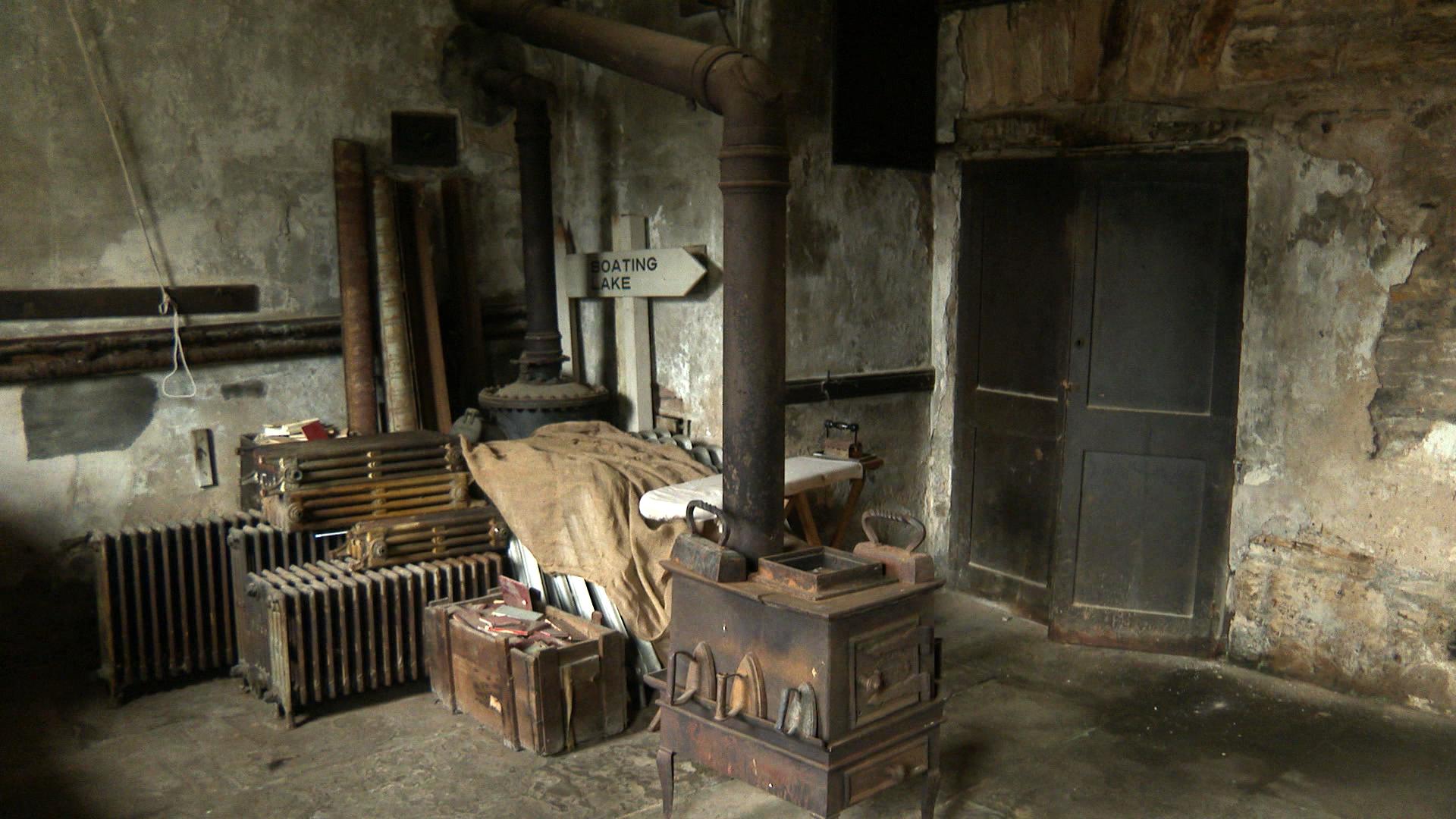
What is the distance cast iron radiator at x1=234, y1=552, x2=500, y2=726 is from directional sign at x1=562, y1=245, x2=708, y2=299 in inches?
68.5

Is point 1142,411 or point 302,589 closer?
point 302,589

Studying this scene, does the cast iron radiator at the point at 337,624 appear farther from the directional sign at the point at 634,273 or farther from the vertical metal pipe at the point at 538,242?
the directional sign at the point at 634,273

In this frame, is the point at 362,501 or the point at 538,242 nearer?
the point at 362,501

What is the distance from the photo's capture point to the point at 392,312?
603 centimetres

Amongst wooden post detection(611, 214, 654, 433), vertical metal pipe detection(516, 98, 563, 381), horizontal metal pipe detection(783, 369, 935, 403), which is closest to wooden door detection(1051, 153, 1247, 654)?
horizontal metal pipe detection(783, 369, 935, 403)

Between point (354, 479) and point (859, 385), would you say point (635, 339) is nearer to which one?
point (859, 385)

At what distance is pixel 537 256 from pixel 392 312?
0.85 metres

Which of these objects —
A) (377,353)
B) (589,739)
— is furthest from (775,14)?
(589,739)

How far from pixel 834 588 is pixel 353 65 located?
168 inches

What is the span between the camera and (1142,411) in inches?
212

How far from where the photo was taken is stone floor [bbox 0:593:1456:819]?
13.1 ft

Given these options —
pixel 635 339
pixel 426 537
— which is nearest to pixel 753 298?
pixel 426 537

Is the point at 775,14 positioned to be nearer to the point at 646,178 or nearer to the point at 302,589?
the point at 646,178

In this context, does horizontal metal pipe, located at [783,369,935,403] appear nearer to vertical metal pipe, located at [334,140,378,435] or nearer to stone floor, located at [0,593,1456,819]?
stone floor, located at [0,593,1456,819]
